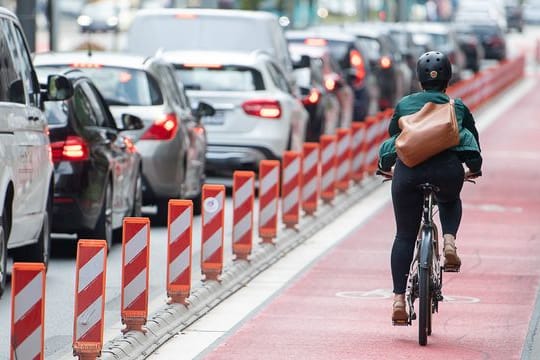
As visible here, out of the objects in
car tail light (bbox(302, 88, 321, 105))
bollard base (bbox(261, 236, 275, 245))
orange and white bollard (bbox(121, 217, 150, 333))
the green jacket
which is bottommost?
car tail light (bbox(302, 88, 321, 105))

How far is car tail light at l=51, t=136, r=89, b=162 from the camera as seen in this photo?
48.1ft

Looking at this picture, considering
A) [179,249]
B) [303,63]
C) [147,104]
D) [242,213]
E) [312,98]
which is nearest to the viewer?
[179,249]

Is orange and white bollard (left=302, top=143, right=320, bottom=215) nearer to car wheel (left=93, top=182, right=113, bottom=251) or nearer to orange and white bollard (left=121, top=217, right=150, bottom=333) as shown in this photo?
car wheel (left=93, top=182, right=113, bottom=251)

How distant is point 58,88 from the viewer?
1366cm

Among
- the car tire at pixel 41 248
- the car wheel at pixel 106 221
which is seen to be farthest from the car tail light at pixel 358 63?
the car tire at pixel 41 248

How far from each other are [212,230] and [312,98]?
39.8ft

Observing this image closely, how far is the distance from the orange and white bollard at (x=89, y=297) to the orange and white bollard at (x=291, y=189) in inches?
296

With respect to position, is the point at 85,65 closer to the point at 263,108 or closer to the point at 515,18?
the point at 263,108

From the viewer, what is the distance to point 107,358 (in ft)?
32.6

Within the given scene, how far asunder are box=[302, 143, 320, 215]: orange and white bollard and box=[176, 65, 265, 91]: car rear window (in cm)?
270

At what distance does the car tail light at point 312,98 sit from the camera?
82.4 feet

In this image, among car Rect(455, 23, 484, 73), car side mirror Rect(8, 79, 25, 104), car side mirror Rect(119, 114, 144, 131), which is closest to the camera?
car side mirror Rect(8, 79, 25, 104)

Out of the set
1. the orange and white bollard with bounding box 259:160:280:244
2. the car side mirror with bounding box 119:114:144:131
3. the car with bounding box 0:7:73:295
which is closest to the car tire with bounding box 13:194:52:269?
the car with bounding box 0:7:73:295

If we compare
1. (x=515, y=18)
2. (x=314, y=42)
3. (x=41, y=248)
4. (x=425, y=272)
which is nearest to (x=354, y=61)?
(x=314, y=42)
